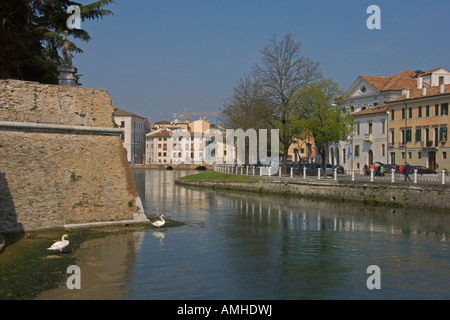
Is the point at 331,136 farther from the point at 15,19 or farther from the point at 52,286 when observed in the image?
the point at 52,286

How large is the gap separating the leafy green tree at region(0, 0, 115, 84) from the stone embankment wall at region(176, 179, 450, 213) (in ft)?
63.3

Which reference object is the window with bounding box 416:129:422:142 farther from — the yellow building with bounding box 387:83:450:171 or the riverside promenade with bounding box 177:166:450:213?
the riverside promenade with bounding box 177:166:450:213

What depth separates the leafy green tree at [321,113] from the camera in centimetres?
4088

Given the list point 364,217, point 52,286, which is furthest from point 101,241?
point 364,217

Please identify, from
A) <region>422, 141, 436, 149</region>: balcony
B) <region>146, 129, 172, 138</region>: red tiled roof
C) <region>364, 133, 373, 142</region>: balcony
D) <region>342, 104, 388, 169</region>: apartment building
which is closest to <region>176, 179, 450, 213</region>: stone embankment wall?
<region>422, 141, 436, 149</region>: balcony

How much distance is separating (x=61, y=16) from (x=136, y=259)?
61.2 feet

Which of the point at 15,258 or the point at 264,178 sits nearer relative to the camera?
the point at 15,258

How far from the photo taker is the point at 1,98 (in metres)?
17.5

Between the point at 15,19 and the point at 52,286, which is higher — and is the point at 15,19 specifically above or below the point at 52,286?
above

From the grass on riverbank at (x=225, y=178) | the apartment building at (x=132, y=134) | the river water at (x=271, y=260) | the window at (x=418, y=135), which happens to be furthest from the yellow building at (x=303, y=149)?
the apartment building at (x=132, y=134)

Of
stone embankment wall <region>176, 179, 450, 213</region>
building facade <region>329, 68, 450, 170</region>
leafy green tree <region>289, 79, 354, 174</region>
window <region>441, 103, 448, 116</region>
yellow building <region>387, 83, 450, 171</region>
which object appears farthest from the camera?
building facade <region>329, 68, 450, 170</region>

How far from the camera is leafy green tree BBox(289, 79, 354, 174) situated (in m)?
40.9

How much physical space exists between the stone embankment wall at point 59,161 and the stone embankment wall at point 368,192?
17072 millimetres

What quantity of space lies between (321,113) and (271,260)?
91.8 ft
